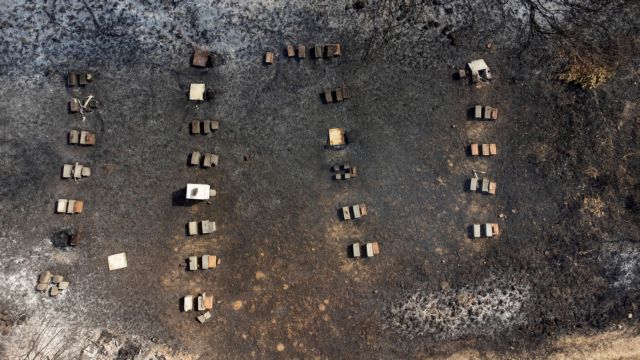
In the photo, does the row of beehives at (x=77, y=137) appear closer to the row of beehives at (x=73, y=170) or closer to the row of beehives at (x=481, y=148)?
the row of beehives at (x=73, y=170)

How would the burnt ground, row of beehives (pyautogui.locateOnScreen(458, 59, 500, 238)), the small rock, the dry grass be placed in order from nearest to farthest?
the small rock
the burnt ground
row of beehives (pyautogui.locateOnScreen(458, 59, 500, 238))
the dry grass

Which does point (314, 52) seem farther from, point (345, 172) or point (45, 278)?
point (45, 278)

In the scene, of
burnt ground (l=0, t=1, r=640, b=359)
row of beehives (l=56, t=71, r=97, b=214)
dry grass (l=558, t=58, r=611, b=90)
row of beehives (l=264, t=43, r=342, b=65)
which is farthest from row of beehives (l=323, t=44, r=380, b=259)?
row of beehives (l=56, t=71, r=97, b=214)

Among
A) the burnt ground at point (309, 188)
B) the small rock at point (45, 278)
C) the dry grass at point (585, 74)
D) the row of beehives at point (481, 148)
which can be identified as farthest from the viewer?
the dry grass at point (585, 74)

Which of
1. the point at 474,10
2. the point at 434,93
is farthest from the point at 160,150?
the point at 474,10

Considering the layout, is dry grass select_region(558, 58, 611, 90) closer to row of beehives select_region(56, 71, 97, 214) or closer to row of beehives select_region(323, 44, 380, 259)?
row of beehives select_region(323, 44, 380, 259)

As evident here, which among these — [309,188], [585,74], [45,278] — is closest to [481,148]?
[585,74]

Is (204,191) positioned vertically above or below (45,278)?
above

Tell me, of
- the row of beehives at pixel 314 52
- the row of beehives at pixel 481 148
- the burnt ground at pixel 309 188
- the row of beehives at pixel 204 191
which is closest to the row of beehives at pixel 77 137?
the burnt ground at pixel 309 188
